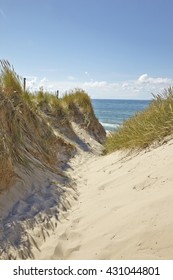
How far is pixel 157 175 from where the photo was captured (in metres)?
3.84

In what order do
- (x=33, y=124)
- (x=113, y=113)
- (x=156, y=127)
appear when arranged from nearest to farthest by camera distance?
(x=156, y=127) < (x=33, y=124) < (x=113, y=113)

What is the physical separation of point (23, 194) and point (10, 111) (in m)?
1.83

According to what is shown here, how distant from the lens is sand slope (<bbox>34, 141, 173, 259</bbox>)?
257cm

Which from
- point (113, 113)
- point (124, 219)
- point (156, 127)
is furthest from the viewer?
point (113, 113)

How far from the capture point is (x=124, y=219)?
307cm

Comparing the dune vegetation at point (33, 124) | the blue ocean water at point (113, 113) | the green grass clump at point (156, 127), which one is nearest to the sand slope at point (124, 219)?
the green grass clump at point (156, 127)

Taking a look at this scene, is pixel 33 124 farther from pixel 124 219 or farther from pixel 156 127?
pixel 124 219

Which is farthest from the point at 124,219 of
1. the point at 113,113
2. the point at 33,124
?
the point at 113,113

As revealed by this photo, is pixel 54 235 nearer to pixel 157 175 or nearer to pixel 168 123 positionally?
pixel 157 175

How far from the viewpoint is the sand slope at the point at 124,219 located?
8.43ft

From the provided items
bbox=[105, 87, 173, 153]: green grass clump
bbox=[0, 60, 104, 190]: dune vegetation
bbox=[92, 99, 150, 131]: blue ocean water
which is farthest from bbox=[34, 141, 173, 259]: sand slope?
bbox=[92, 99, 150, 131]: blue ocean water

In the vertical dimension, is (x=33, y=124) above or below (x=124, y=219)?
above

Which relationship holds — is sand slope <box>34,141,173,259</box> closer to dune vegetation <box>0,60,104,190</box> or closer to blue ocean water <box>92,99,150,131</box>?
dune vegetation <box>0,60,104,190</box>

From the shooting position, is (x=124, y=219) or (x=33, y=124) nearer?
(x=124, y=219)
